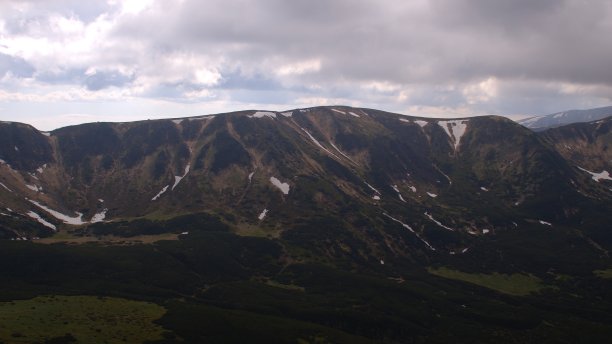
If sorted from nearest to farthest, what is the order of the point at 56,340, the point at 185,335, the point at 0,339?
1. the point at 0,339
2. the point at 56,340
3. the point at 185,335

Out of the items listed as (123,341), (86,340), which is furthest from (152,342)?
(86,340)

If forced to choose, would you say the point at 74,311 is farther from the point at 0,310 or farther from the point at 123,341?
the point at 123,341

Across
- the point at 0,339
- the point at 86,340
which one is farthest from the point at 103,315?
the point at 0,339

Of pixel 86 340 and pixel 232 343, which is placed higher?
pixel 86 340

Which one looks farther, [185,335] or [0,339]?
[185,335]

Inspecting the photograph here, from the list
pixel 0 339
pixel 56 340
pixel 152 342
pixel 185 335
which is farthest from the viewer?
pixel 185 335

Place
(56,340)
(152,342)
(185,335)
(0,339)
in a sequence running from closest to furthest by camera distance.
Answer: (0,339) < (56,340) < (152,342) < (185,335)

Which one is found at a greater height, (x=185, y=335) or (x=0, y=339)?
(x=0, y=339)

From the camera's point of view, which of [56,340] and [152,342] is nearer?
[56,340]

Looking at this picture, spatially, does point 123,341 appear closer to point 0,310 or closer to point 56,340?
point 56,340
